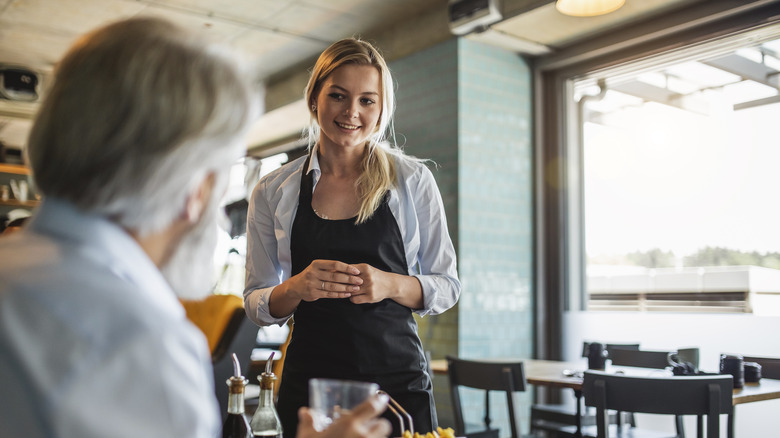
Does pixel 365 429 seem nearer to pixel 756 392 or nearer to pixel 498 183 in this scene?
pixel 756 392

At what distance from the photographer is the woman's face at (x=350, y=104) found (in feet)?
5.81

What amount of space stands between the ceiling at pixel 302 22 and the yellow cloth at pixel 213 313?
6.24ft

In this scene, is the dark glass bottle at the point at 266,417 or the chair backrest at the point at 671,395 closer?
the dark glass bottle at the point at 266,417

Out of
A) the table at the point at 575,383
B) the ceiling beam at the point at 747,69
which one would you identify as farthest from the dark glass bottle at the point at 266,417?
the ceiling beam at the point at 747,69

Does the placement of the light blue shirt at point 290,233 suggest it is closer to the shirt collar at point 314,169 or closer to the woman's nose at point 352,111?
the shirt collar at point 314,169

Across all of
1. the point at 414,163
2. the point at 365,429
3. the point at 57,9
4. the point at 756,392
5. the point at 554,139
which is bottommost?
the point at 756,392

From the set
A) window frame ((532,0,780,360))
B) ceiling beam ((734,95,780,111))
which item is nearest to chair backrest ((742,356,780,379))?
ceiling beam ((734,95,780,111))

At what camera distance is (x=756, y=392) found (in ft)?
8.70

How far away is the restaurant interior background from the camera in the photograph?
4.00 metres

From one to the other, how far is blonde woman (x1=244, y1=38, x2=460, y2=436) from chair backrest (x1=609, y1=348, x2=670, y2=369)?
2004mm

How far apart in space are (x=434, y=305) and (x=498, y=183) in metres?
3.28

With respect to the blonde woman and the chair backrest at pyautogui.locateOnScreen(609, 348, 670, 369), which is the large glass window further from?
the blonde woman

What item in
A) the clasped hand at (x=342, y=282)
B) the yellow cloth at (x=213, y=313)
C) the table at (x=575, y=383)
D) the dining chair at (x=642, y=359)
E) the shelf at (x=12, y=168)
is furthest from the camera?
the shelf at (x=12, y=168)

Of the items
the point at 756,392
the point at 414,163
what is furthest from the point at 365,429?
the point at 756,392
